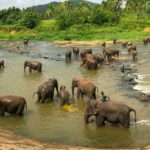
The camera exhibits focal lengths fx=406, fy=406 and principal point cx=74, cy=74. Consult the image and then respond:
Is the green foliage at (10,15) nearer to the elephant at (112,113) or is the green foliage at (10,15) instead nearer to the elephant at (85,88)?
the elephant at (85,88)

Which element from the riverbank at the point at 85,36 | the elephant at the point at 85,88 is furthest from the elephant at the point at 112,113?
the riverbank at the point at 85,36

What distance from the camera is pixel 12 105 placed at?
51.9 ft

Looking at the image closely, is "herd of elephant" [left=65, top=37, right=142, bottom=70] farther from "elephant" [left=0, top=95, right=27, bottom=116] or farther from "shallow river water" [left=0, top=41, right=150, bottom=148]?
"elephant" [left=0, top=95, right=27, bottom=116]

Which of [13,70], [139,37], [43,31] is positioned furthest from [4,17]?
[13,70]

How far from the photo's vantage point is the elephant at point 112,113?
13.9 metres

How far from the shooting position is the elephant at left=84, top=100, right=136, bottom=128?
1392 cm

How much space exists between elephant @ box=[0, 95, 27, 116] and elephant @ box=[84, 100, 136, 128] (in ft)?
10.3

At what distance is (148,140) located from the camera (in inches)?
510

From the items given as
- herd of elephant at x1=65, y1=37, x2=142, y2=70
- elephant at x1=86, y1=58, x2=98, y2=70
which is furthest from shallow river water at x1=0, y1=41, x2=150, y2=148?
herd of elephant at x1=65, y1=37, x2=142, y2=70

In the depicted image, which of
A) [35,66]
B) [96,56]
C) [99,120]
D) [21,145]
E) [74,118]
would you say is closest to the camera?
[21,145]

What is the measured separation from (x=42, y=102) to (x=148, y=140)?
6.57 meters

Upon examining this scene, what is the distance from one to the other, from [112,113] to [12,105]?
164 inches

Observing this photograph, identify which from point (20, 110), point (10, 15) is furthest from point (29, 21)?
point (20, 110)

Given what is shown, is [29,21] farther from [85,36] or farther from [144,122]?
[144,122]
